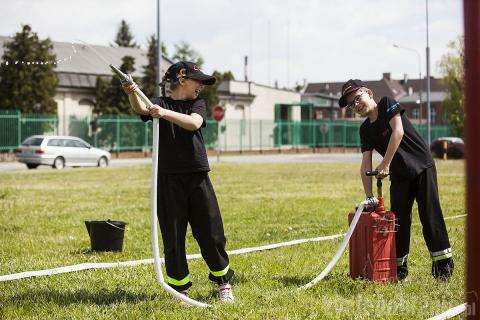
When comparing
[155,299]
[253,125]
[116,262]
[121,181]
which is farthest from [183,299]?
[253,125]

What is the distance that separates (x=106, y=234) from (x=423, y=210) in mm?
3541

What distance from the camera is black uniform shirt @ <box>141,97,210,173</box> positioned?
546cm

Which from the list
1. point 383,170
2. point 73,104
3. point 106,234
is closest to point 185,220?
point 383,170

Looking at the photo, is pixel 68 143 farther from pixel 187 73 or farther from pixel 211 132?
pixel 187 73

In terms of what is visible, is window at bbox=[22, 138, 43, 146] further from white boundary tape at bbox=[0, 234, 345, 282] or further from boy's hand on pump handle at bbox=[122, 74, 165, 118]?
boy's hand on pump handle at bbox=[122, 74, 165, 118]

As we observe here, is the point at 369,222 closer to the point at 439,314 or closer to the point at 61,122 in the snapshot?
the point at 439,314

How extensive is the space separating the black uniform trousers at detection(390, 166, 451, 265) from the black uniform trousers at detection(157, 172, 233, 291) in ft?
5.46

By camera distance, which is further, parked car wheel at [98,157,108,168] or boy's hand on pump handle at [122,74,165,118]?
parked car wheel at [98,157,108,168]

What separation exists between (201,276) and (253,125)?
53.1 m

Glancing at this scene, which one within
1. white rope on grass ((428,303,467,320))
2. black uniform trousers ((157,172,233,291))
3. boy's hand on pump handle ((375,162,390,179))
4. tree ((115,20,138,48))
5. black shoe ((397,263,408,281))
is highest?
tree ((115,20,138,48))

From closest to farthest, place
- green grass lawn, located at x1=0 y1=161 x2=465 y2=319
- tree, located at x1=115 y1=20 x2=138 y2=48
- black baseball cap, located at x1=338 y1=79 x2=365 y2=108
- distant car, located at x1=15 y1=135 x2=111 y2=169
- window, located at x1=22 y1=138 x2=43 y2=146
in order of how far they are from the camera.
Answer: green grass lawn, located at x1=0 y1=161 x2=465 y2=319
black baseball cap, located at x1=338 y1=79 x2=365 y2=108
distant car, located at x1=15 y1=135 x2=111 y2=169
window, located at x1=22 y1=138 x2=43 y2=146
tree, located at x1=115 y1=20 x2=138 y2=48

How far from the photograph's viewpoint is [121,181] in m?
22.0

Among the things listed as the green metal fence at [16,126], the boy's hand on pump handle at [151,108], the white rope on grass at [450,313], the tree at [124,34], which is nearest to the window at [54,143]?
the green metal fence at [16,126]

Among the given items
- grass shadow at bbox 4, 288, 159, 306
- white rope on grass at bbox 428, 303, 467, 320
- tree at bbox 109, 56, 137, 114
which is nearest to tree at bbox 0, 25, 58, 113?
tree at bbox 109, 56, 137, 114
